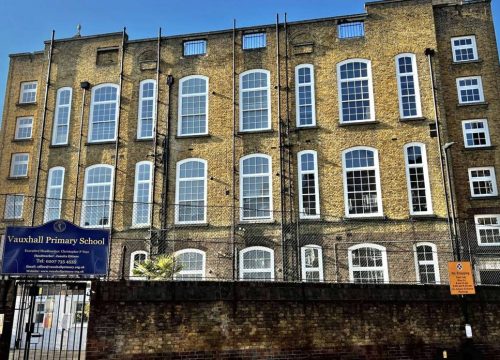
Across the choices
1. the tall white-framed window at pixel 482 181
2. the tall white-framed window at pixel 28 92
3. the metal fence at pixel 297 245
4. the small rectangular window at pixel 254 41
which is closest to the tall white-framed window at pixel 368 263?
the metal fence at pixel 297 245

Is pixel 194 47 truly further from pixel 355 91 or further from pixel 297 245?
pixel 297 245

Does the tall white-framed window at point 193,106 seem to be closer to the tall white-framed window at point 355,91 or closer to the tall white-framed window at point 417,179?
the tall white-framed window at point 355,91

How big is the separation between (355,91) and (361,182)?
4674 mm

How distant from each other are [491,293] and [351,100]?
1256 cm

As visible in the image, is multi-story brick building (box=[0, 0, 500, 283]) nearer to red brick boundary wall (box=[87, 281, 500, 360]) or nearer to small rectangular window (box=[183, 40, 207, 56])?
small rectangular window (box=[183, 40, 207, 56])

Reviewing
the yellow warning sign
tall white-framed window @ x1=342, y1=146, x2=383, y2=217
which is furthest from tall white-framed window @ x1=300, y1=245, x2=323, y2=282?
the yellow warning sign

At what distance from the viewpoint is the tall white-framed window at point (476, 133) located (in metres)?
24.5

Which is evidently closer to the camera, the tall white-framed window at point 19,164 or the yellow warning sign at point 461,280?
the yellow warning sign at point 461,280

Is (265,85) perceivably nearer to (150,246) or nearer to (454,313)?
(150,246)

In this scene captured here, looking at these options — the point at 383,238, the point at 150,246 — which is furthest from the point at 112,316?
the point at 383,238

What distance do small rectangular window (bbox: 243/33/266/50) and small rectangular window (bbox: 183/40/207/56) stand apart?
2.22 metres

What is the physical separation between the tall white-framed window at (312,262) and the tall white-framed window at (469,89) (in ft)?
37.1

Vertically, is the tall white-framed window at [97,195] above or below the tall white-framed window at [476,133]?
below

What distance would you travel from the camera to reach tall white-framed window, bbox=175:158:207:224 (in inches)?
912
